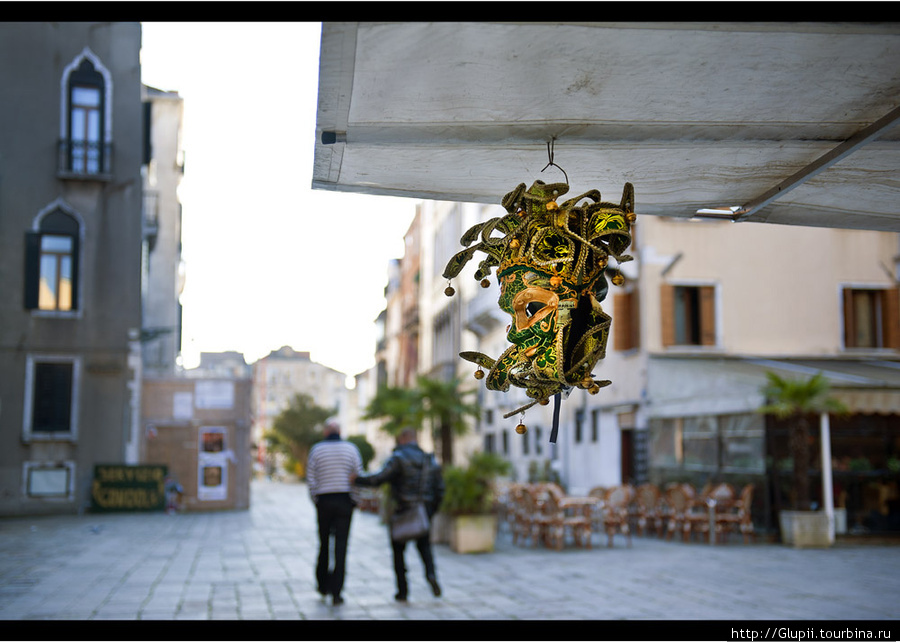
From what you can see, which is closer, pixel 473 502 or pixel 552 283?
pixel 552 283

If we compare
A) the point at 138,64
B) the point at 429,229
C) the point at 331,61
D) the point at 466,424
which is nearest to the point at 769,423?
the point at 466,424

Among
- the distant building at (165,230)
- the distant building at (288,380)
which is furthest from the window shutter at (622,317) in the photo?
the distant building at (288,380)

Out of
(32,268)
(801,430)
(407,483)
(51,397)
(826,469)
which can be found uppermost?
(32,268)

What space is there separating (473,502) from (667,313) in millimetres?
7777

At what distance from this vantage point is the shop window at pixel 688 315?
21844 millimetres

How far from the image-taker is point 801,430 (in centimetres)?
1669

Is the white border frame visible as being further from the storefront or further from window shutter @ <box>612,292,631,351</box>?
the storefront

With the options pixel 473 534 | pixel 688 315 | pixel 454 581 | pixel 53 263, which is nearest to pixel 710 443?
pixel 688 315

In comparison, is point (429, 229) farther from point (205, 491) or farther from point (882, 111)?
point (882, 111)

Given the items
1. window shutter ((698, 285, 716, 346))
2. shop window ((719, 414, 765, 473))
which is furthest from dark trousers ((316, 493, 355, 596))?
window shutter ((698, 285, 716, 346))

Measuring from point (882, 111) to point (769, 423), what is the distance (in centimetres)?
1523

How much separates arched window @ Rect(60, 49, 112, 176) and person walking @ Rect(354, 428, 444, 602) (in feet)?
63.7

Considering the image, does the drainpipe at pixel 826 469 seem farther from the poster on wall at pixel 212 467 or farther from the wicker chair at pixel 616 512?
the poster on wall at pixel 212 467

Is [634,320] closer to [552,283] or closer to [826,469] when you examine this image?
[826,469]
